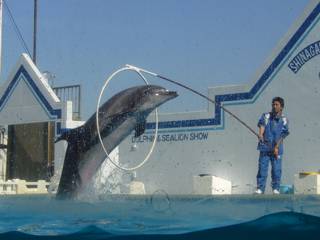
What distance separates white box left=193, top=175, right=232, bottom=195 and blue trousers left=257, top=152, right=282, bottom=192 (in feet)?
5.31

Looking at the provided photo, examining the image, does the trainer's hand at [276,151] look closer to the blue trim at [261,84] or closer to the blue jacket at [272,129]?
the blue jacket at [272,129]

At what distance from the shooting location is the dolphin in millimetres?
11711

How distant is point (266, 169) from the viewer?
45.5 ft

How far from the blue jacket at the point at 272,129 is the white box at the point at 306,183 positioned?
0.62 m

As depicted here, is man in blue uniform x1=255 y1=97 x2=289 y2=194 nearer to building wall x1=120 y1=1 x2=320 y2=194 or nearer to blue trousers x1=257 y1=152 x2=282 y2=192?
blue trousers x1=257 y1=152 x2=282 y2=192

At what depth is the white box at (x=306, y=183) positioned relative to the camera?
13.2 m

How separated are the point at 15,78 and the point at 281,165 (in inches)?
367

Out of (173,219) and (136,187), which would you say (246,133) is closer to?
(136,187)

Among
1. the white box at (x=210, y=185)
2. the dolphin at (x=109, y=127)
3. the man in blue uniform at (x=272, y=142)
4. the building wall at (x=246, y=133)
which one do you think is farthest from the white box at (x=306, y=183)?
the dolphin at (x=109, y=127)

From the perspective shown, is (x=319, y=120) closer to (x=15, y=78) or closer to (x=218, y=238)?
(x=218, y=238)

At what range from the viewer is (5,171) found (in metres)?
22.5

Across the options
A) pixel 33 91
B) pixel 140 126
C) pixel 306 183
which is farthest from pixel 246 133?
pixel 33 91

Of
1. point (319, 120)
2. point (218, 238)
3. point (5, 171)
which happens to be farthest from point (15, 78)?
point (218, 238)

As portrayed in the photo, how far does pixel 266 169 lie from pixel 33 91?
858 cm
